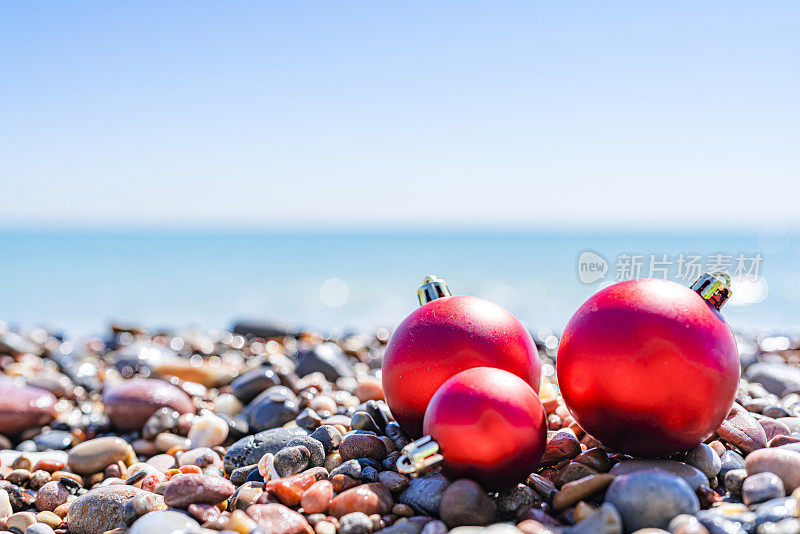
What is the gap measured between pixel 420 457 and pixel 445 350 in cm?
67

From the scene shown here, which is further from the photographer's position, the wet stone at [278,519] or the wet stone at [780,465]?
the wet stone at [780,465]

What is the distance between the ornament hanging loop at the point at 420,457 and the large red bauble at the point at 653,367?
0.82 metres

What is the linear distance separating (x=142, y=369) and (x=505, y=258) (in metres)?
40.0

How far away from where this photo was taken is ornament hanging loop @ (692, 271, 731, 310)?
3.06 metres

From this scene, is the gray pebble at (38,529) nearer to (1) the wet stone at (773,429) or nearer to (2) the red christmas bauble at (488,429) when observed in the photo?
(2) the red christmas bauble at (488,429)

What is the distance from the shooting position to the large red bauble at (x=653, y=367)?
2803 mm

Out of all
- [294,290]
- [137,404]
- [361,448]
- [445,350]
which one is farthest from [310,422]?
[294,290]

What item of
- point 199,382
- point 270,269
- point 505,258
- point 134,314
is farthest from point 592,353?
point 505,258

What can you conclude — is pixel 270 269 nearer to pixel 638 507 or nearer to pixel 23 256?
pixel 23 256

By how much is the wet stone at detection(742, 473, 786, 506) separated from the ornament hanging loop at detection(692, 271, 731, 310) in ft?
2.70

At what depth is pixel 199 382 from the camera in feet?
21.5

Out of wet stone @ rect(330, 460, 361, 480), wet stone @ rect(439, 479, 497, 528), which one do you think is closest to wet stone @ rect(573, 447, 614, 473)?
wet stone @ rect(439, 479, 497, 528)

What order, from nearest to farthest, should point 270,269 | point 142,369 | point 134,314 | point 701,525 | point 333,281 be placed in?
point 701,525 → point 142,369 → point 134,314 → point 333,281 → point 270,269

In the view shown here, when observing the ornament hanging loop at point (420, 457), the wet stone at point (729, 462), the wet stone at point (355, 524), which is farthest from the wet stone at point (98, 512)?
the wet stone at point (729, 462)
